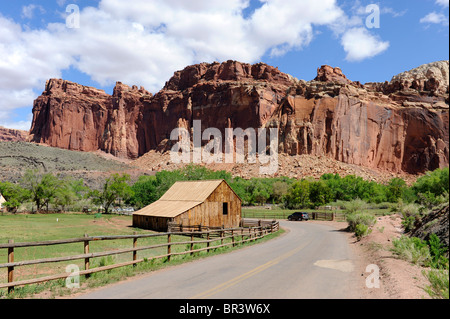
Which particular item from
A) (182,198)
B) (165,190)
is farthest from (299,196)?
(182,198)

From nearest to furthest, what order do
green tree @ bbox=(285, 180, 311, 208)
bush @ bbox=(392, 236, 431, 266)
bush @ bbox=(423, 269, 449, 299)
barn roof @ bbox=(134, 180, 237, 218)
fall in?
bush @ bbox=(423, 269, 449, 299) → bush @ bbox=(392, 236, 431, 266) → barn roof @ bbox=(134, 180, 237, 218) → green tree @ bbox=(285, 180, 311, 208)

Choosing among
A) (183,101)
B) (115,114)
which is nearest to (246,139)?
(183,101)

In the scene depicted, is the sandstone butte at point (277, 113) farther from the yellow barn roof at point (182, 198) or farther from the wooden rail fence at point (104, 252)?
the wooden rail fence at point (104, 252)

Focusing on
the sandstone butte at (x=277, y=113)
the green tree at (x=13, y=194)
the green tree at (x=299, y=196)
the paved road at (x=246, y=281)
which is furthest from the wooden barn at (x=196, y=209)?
the sandstone butte at (x=277, y=113)

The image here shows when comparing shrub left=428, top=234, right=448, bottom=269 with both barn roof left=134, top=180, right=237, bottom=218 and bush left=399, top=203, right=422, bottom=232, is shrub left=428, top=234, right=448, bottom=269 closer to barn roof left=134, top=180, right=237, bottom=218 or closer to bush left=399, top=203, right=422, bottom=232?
bush left=399, top=203, right=422, bottom=232

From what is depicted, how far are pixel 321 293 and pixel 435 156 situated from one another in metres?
126

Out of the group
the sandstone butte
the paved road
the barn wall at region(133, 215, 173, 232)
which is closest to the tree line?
the barn wall at region(133, 215, 173, 232)

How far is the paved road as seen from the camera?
25.3 ft

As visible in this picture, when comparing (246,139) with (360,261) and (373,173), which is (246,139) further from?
(360,261)

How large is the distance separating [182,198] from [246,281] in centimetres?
2564

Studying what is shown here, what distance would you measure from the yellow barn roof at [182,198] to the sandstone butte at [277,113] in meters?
80.6

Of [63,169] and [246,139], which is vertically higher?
[246,139]

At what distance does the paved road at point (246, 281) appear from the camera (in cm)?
773
